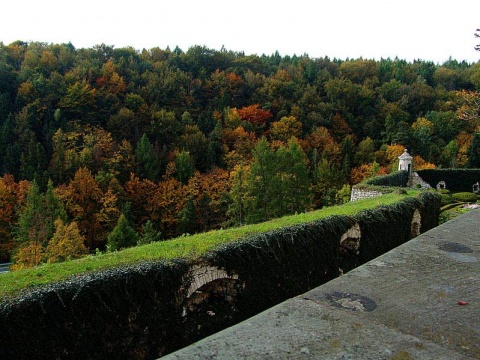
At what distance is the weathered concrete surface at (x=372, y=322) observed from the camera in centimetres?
129

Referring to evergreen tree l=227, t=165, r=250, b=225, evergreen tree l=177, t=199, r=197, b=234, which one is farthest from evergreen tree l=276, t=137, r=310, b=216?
evergreen tree l=177, t=199, r=197, b=234

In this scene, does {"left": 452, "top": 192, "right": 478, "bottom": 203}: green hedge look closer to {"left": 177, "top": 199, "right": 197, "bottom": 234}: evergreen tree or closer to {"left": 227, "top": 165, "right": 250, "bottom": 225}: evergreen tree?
{"left": 227, "top": 165, "right": 250, "bottom": 225}: evergreen tree

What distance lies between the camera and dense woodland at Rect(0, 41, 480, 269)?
35.5 m

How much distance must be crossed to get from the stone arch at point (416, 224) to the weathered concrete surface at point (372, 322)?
1247 cm

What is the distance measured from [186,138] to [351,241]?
49135 mm

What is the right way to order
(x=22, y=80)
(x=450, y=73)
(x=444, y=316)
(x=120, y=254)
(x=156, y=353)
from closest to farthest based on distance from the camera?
(x=444, y=316) < (x=156, y=353) < (x=120, y=254) < (x=22, y=80) < (x=450, y=73)

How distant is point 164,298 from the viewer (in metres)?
6.92

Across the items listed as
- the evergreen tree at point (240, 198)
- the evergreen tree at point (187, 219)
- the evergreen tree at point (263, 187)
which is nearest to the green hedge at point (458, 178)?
the evergreen tree at point (263, 187)

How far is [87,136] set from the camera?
53.2 metres

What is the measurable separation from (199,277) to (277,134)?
182 ft

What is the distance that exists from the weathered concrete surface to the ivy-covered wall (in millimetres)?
4897

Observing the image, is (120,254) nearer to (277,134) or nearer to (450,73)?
(277,134)

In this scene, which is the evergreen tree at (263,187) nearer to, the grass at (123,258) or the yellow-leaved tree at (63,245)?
the yellow-leaved tree at (63,245)

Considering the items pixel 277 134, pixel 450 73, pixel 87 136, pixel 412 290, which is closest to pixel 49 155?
pixel 87 136
